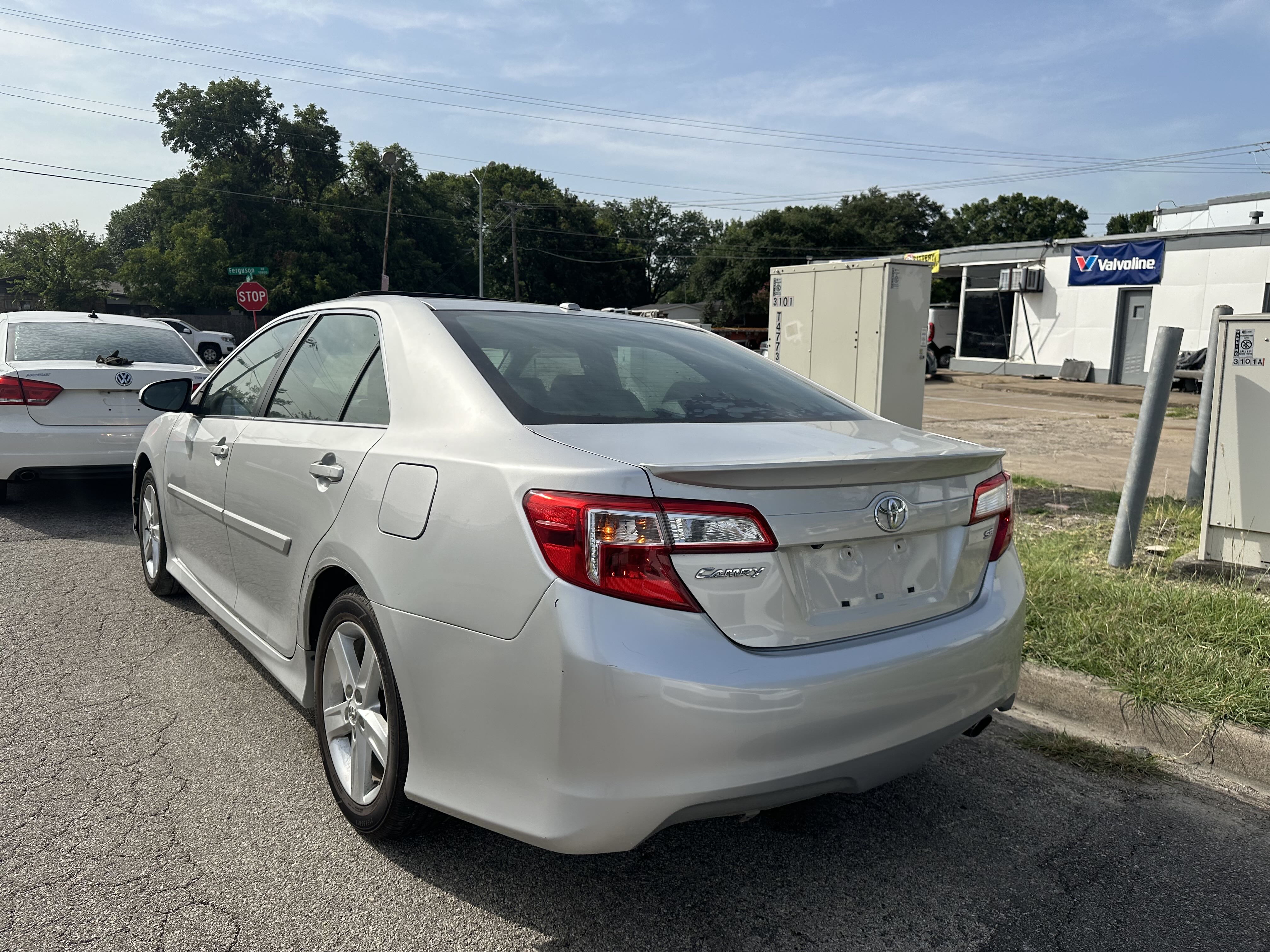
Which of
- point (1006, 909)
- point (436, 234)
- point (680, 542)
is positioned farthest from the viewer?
point (436, 234)

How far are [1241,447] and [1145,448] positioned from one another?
18.0 inches

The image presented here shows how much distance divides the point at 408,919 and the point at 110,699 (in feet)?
6.76

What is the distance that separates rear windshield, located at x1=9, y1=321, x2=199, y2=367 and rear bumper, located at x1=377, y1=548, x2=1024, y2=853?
253 inches

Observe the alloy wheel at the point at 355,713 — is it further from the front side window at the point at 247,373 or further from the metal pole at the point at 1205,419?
the metal pole at the point at 1205,419

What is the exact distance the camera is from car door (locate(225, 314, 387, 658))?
2.88 m

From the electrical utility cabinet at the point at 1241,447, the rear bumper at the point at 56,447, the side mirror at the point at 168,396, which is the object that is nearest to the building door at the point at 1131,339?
the electrical utility cabinet at the point at 1241,447

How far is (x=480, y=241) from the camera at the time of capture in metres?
56.3

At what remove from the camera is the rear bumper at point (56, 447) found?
6.82 metres

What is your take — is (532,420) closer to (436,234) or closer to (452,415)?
(452,415)

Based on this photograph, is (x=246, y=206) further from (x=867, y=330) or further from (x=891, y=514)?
(x=891, y=514)

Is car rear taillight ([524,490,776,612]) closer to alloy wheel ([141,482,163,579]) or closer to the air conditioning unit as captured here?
alloy wheel ([141,482,163,579])

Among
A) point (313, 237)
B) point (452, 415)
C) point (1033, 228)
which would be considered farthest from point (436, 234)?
point (452, 415)

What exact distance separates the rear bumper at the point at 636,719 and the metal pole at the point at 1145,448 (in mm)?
3627

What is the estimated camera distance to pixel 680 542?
2.04 metres
